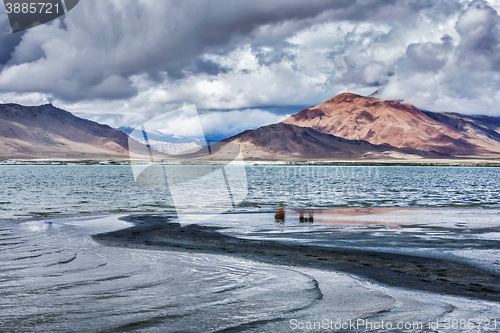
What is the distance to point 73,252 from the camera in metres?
12.8

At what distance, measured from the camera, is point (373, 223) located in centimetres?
2178

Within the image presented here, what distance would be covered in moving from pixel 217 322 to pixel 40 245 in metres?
9.91

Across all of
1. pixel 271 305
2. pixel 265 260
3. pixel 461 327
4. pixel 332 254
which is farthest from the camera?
pixel 332 254

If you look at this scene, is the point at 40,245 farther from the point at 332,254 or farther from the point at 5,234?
the point at 332,254

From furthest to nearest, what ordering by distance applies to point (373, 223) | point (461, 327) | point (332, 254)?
1. point (373, 223)
2. point (332, 254)
3. point (461, 327)

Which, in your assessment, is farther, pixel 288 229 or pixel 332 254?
pixel 288 229

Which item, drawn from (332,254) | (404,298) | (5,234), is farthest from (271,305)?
(5,234)

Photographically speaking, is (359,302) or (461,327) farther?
(359,302)

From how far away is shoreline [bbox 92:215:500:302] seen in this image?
369 inches

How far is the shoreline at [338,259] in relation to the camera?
938 cm

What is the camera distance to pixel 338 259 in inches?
482

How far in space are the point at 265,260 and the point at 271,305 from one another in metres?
4.51

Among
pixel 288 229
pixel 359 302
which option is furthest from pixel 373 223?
pixel 359 302

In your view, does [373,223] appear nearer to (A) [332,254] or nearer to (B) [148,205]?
(A) [332,254]
